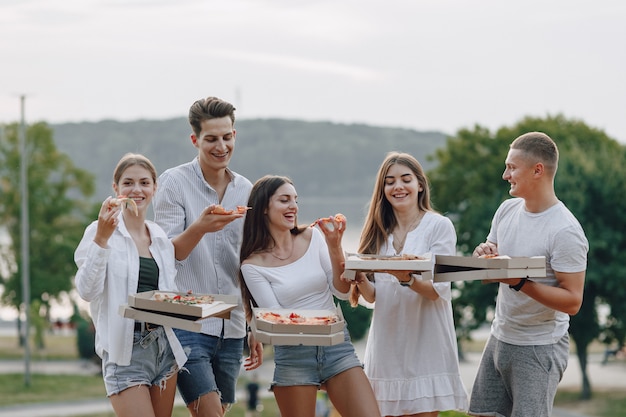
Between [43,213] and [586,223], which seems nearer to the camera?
[586,223]

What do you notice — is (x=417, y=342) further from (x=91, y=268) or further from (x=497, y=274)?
(x=91, y=268)

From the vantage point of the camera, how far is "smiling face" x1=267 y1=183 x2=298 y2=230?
23.4 ft

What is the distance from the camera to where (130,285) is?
661cm

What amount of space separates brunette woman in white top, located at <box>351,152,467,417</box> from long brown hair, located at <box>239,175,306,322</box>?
0.76 meters

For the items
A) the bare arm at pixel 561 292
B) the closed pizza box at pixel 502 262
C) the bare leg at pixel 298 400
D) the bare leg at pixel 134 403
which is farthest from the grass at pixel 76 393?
the closed pizza box at pixel 502 262

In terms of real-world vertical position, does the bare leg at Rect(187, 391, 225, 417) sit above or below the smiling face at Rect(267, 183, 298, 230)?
below

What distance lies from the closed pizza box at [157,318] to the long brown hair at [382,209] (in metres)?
1.31

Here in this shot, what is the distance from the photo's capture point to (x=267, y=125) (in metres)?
130

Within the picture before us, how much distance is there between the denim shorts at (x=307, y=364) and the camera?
6.86 metres

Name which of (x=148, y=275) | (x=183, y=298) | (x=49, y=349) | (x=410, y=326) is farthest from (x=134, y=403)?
(x=49, y=349)

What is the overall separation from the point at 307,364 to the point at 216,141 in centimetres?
172

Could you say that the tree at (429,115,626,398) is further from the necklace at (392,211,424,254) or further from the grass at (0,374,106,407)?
the necklace at (392,211,424,254)

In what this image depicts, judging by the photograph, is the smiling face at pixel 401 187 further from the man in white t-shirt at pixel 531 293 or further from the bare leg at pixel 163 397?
the bare leg at pixel 163 397

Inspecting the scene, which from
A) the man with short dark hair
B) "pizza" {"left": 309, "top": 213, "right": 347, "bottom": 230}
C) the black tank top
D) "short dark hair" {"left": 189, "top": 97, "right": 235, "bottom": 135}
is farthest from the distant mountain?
"pizza" {"left": 309, "top": 213, "right": 347, "bottom": 230}
